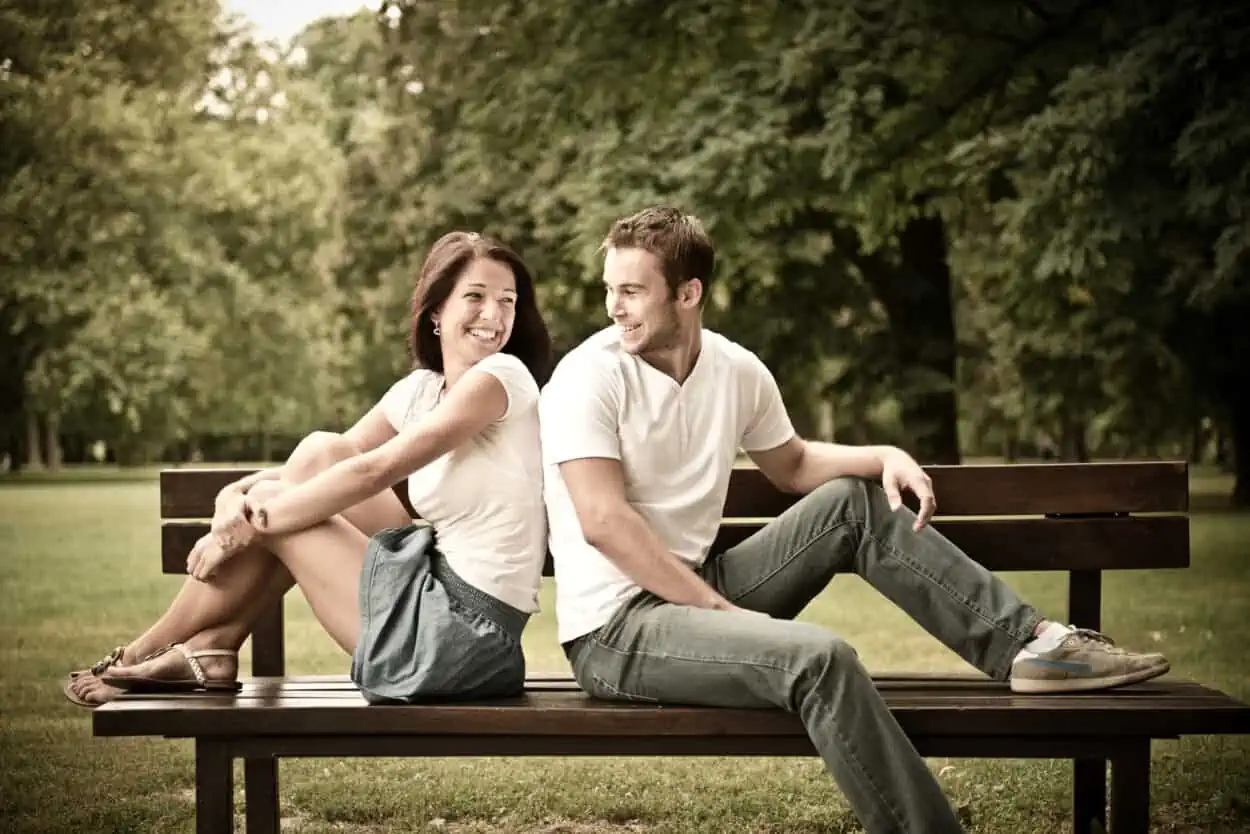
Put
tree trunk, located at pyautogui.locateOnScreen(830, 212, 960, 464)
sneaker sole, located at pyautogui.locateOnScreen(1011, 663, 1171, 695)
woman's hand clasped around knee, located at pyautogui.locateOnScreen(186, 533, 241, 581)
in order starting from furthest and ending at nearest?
tree trunk, located at pyautogui.locateOnScreen(830, 212, 960, 464) → woman's hand clasped around knee, located at pyautogui.locateOnScreen(186, 533, 241, 581) → sneaker sole, located at pyautogui.locateOnScreen(1011, 663, 1171, 695)

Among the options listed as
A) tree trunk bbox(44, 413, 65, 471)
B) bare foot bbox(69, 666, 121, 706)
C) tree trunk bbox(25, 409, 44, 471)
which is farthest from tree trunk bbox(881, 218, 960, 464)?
tree trunk bbox(25, 409, 44, 471)

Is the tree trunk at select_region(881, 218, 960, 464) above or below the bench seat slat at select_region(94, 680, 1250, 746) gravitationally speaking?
above

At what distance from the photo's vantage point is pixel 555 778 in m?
5.82

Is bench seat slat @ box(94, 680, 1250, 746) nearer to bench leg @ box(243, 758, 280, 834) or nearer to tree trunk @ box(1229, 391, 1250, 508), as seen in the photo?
bench leg @ box(243, 758, 280, 834)

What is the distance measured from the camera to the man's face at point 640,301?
3.81 metres

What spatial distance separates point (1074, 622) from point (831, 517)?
3.24ft

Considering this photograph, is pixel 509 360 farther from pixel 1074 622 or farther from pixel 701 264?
pixel 1074 622

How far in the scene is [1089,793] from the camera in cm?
441

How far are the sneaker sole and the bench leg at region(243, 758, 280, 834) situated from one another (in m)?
1.74

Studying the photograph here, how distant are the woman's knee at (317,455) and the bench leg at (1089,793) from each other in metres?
2.06

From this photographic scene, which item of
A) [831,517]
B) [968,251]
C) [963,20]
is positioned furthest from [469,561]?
[968,251]

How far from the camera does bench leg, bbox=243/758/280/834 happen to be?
A: 388 centimetres

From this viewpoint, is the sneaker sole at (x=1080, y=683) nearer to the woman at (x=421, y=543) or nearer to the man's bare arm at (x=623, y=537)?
the man's bare arm at (x=623, y=537)

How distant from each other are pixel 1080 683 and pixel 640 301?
1.32m
